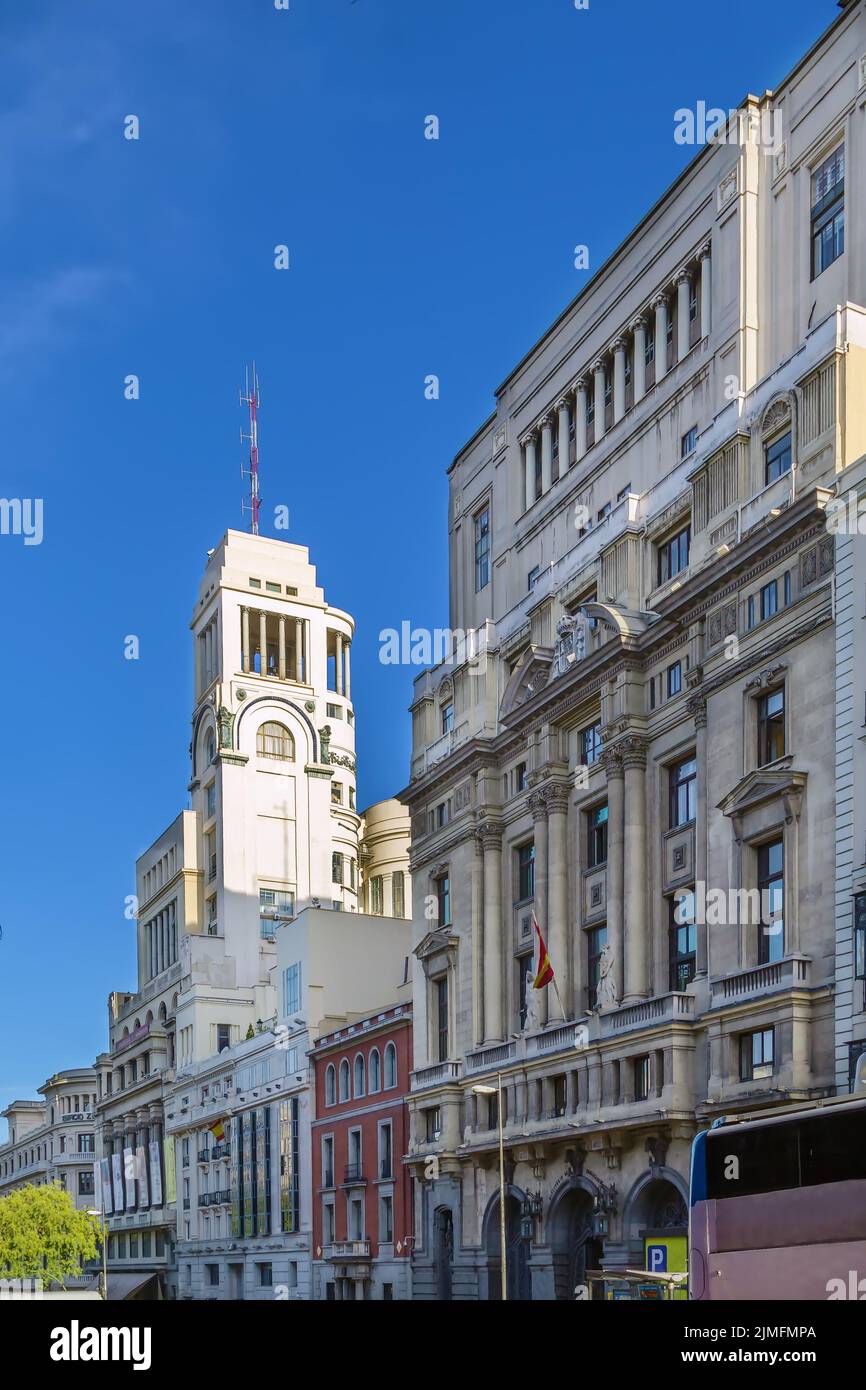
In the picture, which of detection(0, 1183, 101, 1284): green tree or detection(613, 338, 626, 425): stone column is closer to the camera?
detection(613, 338, 626, 425): stone column

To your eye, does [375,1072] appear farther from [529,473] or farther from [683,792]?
[529,473]

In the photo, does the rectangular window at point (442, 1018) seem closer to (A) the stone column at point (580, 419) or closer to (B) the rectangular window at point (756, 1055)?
(A) the stone column at point (580, 419)

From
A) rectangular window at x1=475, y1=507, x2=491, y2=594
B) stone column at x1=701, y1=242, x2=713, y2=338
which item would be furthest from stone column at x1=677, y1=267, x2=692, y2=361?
rectangular window at x1=475, y1=507, x2=491, y2=594

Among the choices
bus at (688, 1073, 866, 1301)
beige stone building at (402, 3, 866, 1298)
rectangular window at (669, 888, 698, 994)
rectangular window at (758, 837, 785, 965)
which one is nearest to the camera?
bus at (688, 1073, 866, 1301)

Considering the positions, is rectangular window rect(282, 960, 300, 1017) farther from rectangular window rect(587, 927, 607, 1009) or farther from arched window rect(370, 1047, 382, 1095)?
rectangular window rect(587, 927, 607, 1009)

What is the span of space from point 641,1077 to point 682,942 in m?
4.81

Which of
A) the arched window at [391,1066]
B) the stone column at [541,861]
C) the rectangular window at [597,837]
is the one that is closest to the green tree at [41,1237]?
the arched window at [391,1066]

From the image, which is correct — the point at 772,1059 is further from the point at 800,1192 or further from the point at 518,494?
the point at 518,494

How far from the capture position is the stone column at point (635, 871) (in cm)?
5853

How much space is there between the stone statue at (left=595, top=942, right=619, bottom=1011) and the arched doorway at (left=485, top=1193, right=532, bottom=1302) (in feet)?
33.5

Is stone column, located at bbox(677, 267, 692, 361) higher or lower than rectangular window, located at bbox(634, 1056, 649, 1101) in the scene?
higher

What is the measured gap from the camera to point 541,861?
66.7 metres

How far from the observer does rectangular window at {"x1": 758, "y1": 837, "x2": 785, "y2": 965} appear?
50.8m
